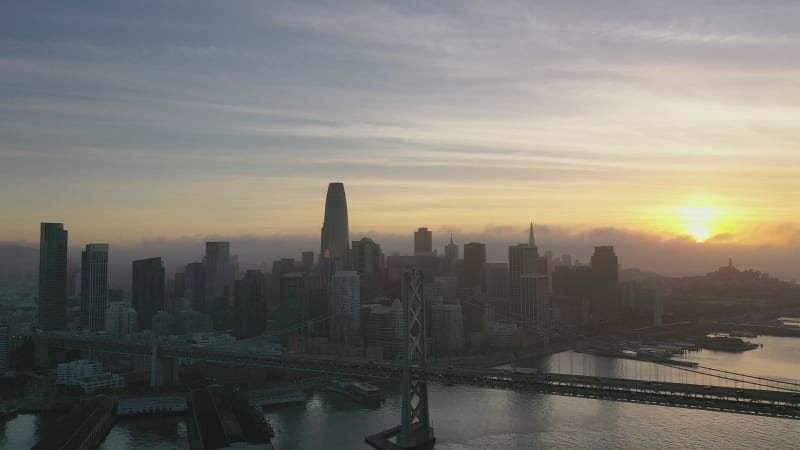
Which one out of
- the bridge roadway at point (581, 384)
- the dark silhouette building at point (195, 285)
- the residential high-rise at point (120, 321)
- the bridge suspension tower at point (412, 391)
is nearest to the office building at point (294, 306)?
the dark silhouette building at point (195, 285)

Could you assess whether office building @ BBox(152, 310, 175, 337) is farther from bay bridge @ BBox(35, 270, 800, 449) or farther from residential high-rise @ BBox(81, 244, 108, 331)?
bay bridge @ BBox(35, 270, 800, 449)

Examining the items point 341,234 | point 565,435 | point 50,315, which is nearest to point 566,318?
point 341,234

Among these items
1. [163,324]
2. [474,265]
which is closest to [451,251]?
[474,265]

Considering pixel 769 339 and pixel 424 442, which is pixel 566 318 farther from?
pixel 424 442

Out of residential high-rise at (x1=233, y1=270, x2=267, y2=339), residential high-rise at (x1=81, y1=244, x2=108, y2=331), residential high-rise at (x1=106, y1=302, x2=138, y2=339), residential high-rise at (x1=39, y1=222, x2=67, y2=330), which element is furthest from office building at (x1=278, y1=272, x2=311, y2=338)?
residential high-rise at (x1=39, y1=222, x2=67, y2=330)

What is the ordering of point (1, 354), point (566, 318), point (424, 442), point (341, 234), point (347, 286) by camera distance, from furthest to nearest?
point (341, 234) < point (566, 318) < point (347, 286) < point (1, 354) < point (424, 442)

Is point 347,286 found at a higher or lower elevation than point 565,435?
higher
